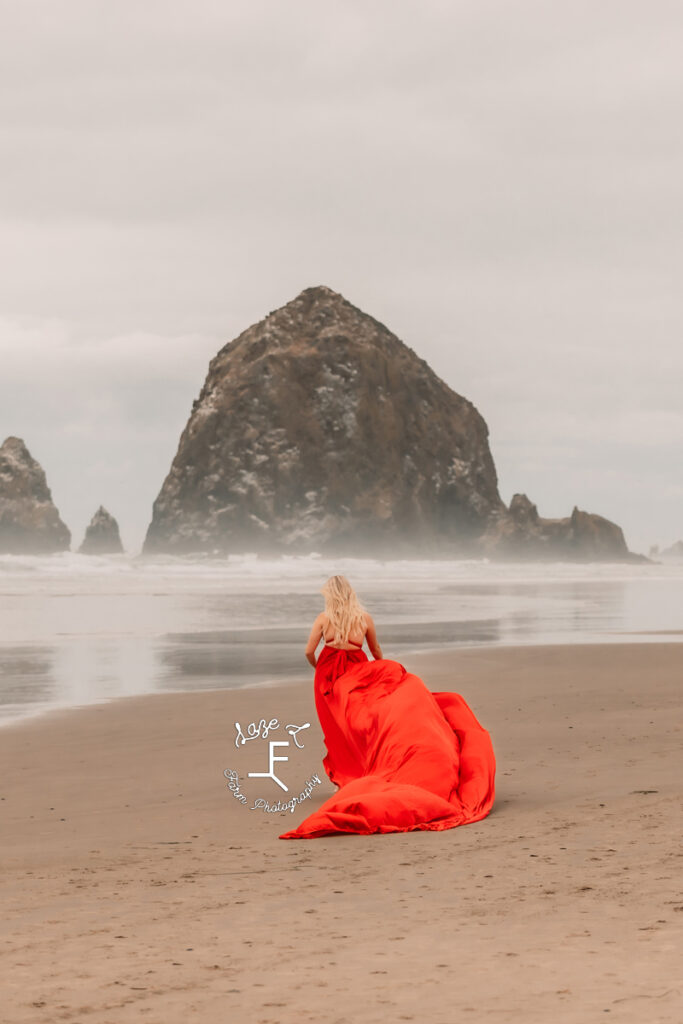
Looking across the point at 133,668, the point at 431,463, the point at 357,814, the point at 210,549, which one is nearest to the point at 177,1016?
the point at 357,814

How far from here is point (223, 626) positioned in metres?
22.2

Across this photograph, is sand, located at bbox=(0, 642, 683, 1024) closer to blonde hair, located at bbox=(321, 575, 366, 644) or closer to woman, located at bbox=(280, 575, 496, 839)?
woman, located at bbox=(280, 575, 496, 839)

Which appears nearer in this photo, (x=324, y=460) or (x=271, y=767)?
(x=271, y=767)

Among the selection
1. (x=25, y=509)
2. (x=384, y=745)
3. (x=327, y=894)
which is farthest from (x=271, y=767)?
(x=25, y=509)

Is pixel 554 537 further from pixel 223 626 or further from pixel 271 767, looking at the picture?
pixel 271 767

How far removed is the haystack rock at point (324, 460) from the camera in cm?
10006

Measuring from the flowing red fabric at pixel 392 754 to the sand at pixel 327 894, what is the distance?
0.17m

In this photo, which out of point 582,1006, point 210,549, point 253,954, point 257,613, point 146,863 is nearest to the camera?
point 582,1006

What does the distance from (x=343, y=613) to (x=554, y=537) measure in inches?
4014

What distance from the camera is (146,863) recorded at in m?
5.61

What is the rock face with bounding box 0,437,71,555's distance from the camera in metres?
109

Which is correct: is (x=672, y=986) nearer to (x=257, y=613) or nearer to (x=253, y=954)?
(x=253, y=954)

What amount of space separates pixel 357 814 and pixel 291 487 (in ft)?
313

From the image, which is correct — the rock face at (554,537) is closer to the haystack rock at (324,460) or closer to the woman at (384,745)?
the haystack rock at (324,460)
